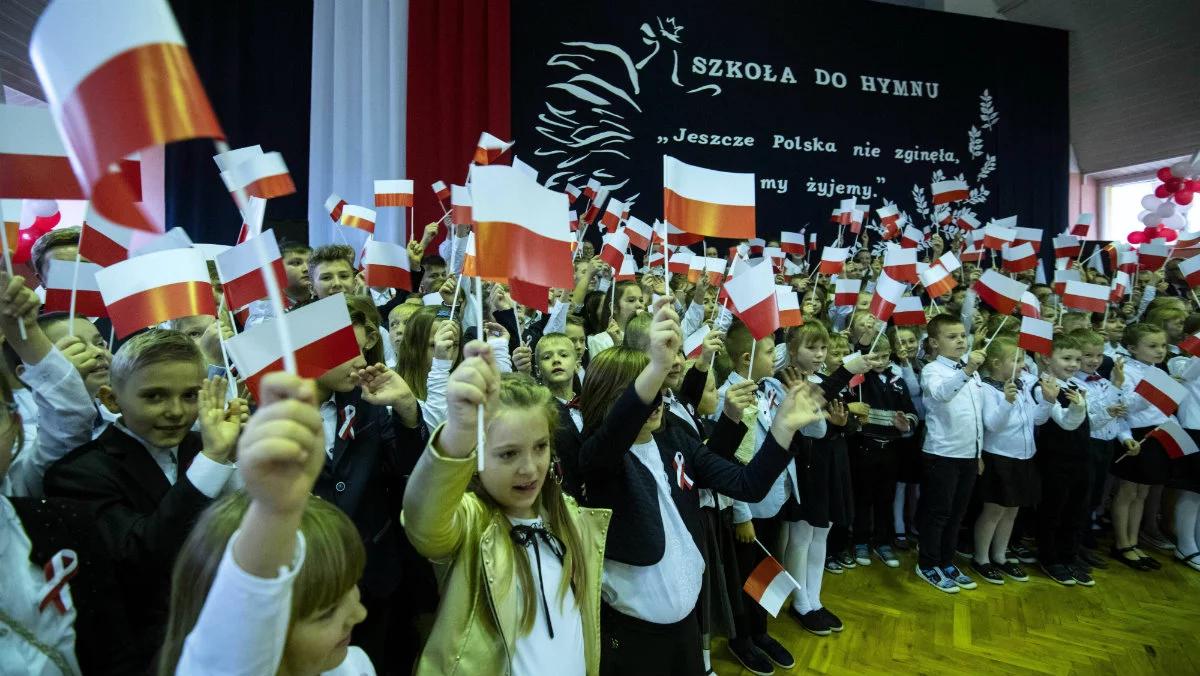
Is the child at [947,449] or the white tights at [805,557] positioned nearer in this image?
the white tights at [805,557]

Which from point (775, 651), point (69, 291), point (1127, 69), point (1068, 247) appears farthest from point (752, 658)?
point (1127, 69)

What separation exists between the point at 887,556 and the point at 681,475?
2330mm

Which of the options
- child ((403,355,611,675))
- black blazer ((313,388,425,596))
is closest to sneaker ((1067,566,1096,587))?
child ((403,355,611,675))

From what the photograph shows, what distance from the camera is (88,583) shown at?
1.09m

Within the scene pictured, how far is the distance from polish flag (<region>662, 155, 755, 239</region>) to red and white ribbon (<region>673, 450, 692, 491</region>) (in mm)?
599

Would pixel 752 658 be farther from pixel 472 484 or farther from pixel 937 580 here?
pixel 472 484

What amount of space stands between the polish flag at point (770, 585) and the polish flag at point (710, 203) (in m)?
1.06

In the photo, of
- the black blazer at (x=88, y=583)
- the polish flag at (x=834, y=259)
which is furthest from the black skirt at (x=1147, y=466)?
the black blazer at (x=88, y=583)

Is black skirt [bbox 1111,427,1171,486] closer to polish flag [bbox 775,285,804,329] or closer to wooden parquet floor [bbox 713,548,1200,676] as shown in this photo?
wooden parquet floor [bbox 713,548,1200,676]

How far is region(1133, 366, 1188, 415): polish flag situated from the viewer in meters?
3.24

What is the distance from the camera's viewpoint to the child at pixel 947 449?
326 centimetres

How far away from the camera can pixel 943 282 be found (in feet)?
12.4

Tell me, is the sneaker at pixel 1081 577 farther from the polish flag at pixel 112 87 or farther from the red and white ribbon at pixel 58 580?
the polish flag at pixel 112 87

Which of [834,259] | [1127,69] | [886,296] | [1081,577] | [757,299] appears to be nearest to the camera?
[757,299]
